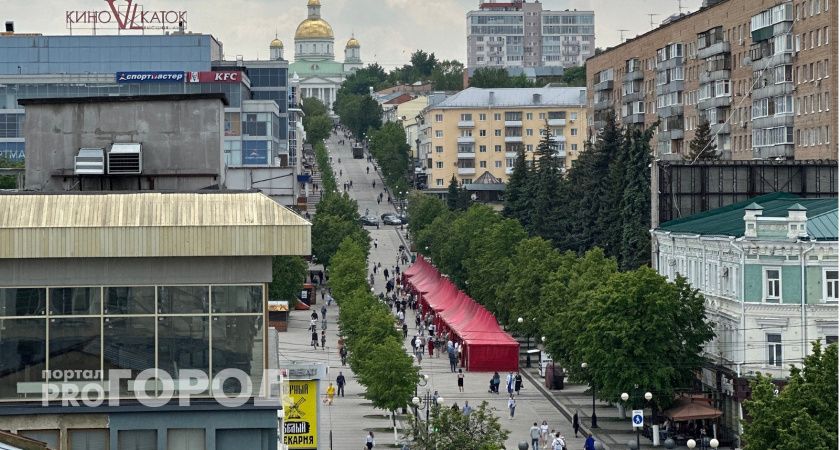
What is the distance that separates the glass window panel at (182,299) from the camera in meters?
27.6

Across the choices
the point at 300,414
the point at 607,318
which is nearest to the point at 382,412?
the point at 607,318

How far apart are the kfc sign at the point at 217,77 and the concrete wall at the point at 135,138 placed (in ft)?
377

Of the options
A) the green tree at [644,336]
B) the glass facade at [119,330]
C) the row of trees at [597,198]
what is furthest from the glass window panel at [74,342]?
the row of trees at [597,198]

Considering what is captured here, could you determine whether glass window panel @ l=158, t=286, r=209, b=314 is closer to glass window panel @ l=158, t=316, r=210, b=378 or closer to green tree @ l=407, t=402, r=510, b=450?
glass window panel @ l=158, t=316, r=210, b=378

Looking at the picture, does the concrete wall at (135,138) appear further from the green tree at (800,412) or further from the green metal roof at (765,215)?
the green metal roof at (765,215)

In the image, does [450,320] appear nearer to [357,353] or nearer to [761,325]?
[357,353]

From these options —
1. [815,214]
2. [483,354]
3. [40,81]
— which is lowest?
[483,354]

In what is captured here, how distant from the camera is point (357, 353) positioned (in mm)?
75625

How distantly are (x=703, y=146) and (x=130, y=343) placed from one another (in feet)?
268

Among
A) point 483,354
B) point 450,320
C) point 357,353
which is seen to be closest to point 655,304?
point 357,353

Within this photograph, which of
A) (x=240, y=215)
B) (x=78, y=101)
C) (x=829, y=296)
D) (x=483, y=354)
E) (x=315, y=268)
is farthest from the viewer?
(x=315, y=268)

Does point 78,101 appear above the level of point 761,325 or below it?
above

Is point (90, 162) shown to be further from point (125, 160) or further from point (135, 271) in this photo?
point (135, 271)

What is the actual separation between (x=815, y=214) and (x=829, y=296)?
386 cm
